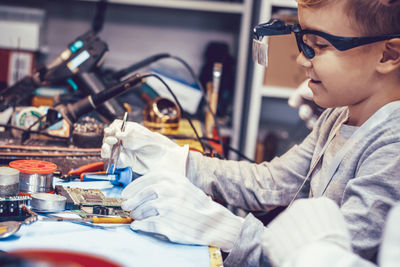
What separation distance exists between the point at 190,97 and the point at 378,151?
3.88 ft

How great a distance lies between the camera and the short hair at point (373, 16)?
852 millimetres

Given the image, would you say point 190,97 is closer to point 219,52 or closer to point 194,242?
point 219,52

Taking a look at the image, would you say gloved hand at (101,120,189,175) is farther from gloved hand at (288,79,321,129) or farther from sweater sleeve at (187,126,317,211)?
A: gloved hand at (288,79,321,129)

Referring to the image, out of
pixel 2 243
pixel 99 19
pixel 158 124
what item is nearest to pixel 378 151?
pixel 2 243

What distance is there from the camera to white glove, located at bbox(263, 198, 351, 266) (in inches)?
24.4

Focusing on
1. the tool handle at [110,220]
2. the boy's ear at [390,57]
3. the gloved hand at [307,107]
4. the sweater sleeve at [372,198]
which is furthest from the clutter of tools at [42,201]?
the gloved hand at [307,107]

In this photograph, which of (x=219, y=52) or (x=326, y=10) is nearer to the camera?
(x=326, y=10)

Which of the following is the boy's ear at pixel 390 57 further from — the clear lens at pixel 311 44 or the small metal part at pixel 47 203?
the small metal part at pixel 47 203

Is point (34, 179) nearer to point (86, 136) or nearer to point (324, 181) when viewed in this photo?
point (86, 136)

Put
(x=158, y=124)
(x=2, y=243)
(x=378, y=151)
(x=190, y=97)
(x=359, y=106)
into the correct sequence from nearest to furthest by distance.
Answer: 1. (x=2, y=243)
2. (x=378, y=151)
3. (x=359, y=106)
4. (x=158, y=124)
5. (x=190, y=97)

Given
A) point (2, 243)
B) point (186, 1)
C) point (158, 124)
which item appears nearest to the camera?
point (2, 243)

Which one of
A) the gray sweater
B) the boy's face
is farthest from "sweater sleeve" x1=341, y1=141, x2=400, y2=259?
the boy's face

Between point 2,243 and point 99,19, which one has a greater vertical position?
point 99,19

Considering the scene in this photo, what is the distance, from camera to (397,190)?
78 cm
